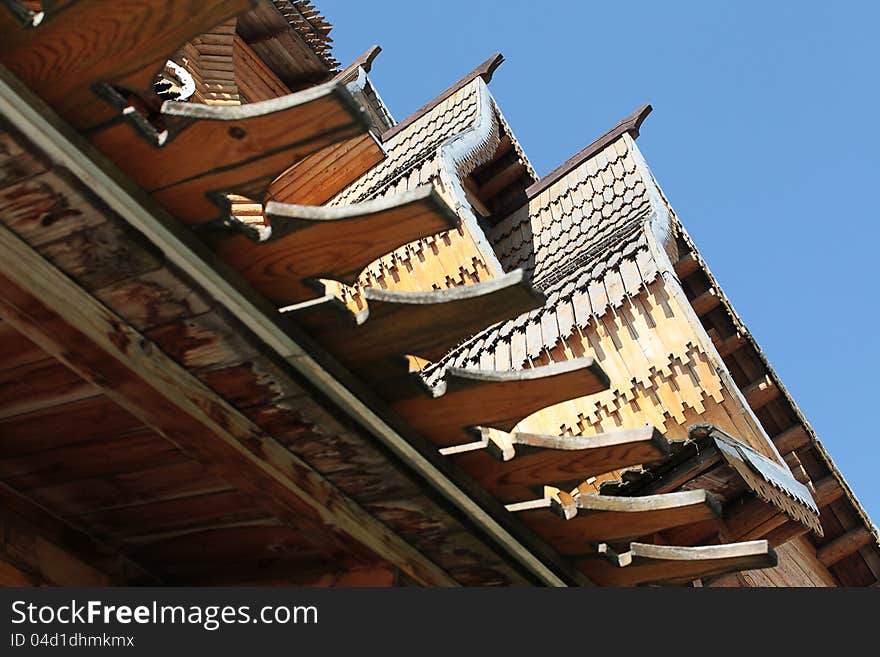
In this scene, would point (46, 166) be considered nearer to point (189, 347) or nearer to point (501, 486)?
point (189, 347)

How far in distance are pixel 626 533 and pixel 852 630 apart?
2.85 ft

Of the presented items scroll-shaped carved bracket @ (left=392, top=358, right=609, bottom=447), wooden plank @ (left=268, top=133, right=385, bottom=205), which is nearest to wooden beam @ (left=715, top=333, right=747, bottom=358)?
wooden plank @ (left=268, top=133, right=385, bottom=205)

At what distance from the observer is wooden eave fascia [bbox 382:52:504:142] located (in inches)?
350

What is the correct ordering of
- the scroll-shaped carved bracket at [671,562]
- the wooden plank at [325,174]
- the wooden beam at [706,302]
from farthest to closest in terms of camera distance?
the wooden plank at [325,174], the wooden beam at [706,302], the scroll-shaped carved bracket at [671,562]

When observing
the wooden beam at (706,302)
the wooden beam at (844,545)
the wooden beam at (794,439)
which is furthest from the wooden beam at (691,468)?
the wooden beam at (844,545)

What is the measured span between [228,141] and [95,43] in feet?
1.05

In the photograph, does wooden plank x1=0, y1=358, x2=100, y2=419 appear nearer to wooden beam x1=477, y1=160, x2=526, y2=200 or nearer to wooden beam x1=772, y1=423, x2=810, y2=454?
wooden beam x1=772, y1=423, x2=810, y2=454

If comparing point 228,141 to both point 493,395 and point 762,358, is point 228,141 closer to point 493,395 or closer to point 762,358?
point 493,395

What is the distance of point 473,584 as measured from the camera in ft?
11.2

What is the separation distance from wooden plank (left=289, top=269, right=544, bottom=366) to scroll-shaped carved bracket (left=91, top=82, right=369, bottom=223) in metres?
0.40

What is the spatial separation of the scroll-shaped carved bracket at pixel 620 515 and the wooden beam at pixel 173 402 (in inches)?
16.0

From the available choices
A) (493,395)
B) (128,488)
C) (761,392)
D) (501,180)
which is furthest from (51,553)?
(501,180)

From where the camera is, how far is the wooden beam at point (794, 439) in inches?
289

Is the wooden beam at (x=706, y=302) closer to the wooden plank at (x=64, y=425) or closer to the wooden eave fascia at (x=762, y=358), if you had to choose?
the wooden eave fascia at (x=762, y=358)
